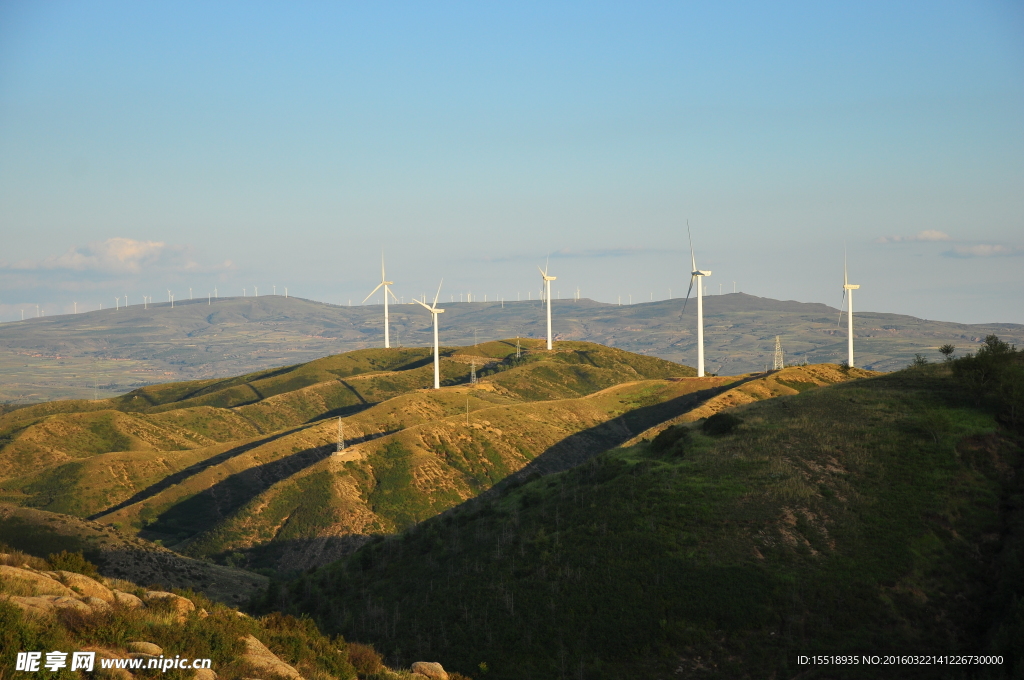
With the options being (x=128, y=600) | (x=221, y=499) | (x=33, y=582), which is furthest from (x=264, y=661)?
(x=221, y=499)

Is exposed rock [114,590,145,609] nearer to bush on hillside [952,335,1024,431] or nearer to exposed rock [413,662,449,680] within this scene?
exposed rock [413,662,449,680]

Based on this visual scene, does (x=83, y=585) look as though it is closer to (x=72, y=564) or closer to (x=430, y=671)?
(x=72, y=564)

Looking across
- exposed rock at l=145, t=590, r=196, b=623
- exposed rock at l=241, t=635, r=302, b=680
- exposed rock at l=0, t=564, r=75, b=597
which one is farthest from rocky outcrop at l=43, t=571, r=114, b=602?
exposed rock at l=241, t=635, r=302, b=680

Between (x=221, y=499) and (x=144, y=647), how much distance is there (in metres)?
141

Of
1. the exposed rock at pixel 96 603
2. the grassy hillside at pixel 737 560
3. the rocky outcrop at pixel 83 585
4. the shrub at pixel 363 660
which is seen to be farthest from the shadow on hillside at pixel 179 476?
the exposed rock at pixel 96 603

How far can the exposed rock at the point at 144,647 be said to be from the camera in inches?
1184

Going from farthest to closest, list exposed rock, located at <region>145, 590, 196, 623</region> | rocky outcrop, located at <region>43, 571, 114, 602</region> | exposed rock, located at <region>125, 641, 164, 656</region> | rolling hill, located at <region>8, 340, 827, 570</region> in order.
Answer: rolling hill, located at <region>8, 340, 827, 570</region>
exposed rock, located at <region>145, 590, 196, 623</region>
rocky outcrop, located at <region>43, 571, 114, 602</region>
exposed rock, located at <region>125, 641, 164, 656</region>

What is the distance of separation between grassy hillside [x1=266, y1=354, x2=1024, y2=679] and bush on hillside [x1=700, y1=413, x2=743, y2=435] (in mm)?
820

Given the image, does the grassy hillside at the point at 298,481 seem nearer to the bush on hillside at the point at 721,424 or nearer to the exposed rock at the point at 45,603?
the bush on hillside at the point at 721,424

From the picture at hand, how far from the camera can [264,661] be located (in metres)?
33.5

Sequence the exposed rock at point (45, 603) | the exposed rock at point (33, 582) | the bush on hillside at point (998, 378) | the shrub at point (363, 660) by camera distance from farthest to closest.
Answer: the bush on hillside at point (998, 378) → the shrub at point (363, 660) → the exposed rock at point (33, 582) → the exposed rock at point (45, 603)

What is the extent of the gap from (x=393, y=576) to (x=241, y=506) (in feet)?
298

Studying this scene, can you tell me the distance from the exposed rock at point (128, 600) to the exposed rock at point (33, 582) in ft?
6.17

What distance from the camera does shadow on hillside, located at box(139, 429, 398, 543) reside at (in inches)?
5960
